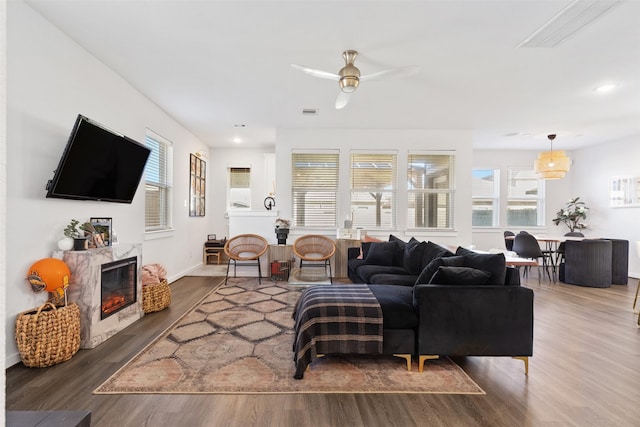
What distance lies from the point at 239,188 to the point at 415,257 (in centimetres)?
507

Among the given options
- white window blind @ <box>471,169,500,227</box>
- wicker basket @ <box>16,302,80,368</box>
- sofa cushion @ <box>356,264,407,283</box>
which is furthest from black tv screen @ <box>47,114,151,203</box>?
white window blind @ <box>471,169,500,227</box>

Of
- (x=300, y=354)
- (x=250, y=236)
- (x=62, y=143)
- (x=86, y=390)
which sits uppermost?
(x=62, y=143)

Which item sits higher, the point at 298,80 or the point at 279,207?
the point at 298,80

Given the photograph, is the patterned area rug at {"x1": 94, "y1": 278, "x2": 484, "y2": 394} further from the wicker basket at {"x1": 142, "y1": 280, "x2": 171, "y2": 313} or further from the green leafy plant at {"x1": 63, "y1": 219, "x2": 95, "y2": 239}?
the green leafy plant at {"x1": 63, "y1": 219, "x2": 95, "y2": 239}

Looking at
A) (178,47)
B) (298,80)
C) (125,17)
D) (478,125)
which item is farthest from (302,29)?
(478,125)

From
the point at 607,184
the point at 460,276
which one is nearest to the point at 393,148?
the point at 460,276

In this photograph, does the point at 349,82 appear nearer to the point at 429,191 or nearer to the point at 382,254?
the point at 382,254

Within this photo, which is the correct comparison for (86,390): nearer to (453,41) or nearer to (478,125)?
(453,41)

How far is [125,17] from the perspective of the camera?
2.53 m

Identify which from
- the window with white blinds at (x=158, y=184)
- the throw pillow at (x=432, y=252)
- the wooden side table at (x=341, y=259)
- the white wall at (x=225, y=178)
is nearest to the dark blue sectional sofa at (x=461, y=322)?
the throw pillow at (x=432, y=252)

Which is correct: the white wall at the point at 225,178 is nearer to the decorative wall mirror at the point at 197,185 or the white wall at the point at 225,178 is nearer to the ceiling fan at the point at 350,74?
the decorative wall mirror at the point at 197,185

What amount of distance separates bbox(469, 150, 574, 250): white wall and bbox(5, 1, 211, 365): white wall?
7.68 metres

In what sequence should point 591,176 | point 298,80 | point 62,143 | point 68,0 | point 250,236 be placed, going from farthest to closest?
point 591,176 → point 250,236 → point 298,80 → point 62,143 → point 68,0

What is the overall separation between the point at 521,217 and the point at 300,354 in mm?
7480
